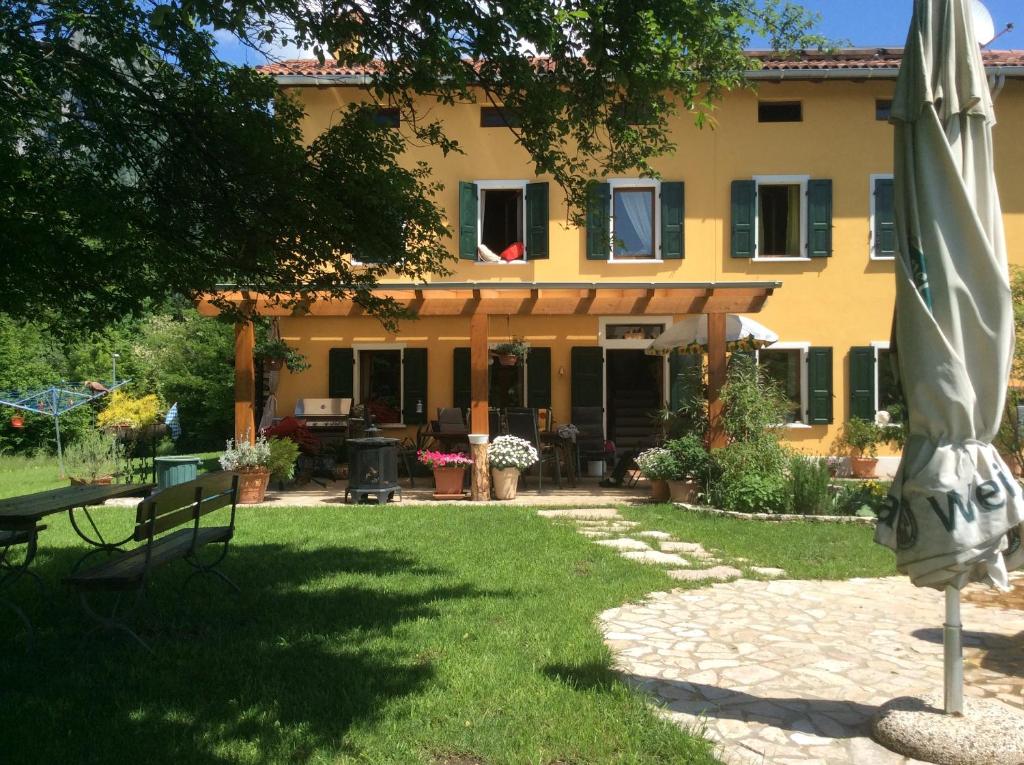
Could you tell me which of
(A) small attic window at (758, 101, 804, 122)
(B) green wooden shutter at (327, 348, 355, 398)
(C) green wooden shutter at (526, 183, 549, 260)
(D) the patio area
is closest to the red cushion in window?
(C) green wooden shutter at (526, 183, 549, 260)

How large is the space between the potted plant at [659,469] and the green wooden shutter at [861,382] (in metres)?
5.22

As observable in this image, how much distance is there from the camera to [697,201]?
14055 millimetres

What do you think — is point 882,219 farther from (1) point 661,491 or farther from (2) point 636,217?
(1) point 661,491

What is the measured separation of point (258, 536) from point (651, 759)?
5.31 metres

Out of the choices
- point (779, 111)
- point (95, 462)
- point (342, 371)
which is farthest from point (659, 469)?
point (779, 111)

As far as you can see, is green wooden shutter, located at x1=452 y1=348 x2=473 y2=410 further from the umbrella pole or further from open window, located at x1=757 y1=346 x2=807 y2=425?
the umbrella pole

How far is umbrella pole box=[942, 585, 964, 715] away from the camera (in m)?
2.92

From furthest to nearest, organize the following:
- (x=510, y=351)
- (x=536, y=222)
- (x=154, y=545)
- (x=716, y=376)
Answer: (x=536, y=222) → (x=510, y=351) → (x=716, y=376) → (x=154, y=545)

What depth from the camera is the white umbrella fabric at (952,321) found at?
A: 9.05 ft

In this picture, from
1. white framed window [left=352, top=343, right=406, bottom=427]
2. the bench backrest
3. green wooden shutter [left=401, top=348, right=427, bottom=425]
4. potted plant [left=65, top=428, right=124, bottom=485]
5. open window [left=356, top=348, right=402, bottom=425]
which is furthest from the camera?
open window [left=356, top=348, right=402, bottom=425]

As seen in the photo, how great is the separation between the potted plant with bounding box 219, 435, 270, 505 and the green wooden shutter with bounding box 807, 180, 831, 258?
9.18 meters

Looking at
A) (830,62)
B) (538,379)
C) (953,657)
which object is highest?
(830,62)

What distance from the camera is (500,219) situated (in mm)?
14578

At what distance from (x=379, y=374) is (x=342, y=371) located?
0.63 m
